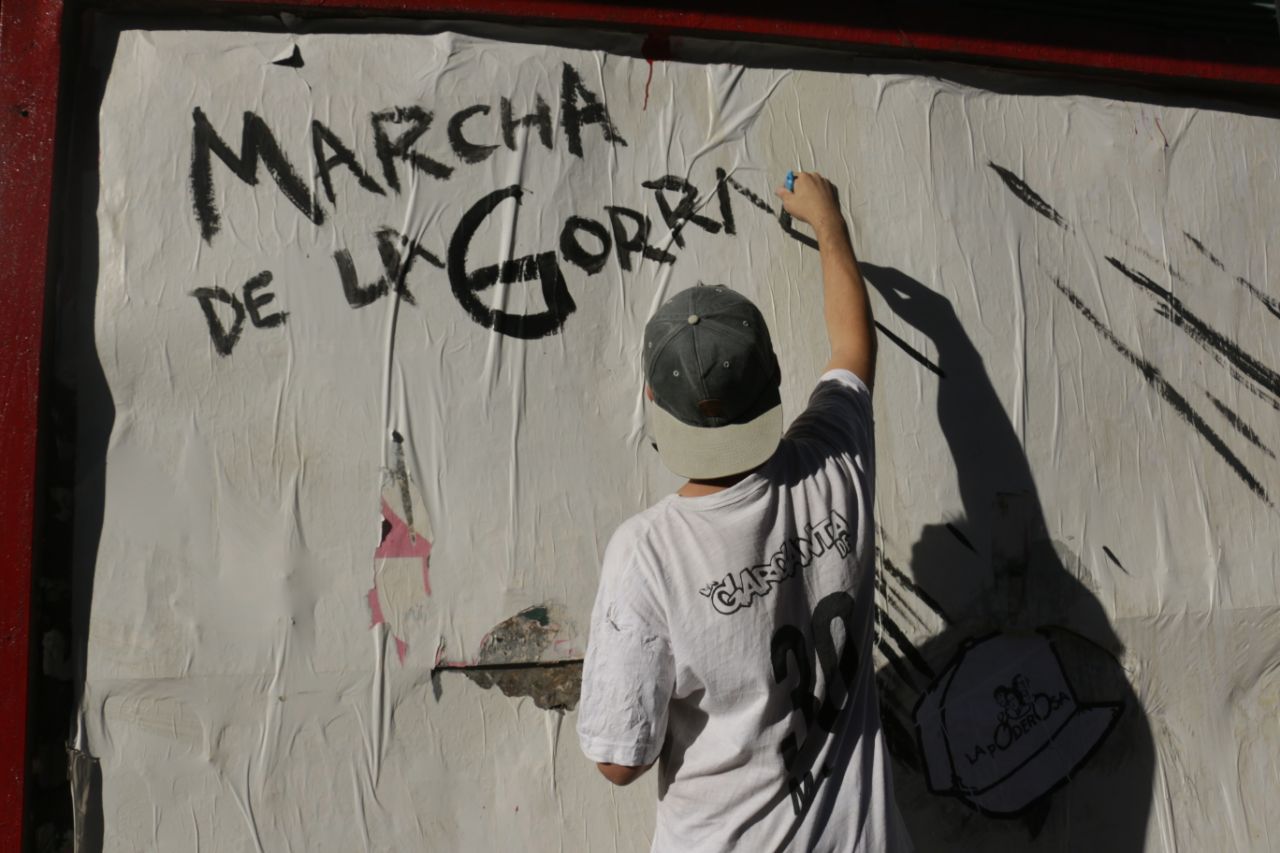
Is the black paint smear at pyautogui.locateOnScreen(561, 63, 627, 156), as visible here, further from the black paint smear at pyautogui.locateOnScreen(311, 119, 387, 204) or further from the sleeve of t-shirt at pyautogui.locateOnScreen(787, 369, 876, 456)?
the sleeve of t-shirt at pyautogui.locateOnScreen(787, 369, 876, 456)

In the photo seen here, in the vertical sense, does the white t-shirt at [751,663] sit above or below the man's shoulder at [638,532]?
below

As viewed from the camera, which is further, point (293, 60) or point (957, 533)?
point (957, 533)

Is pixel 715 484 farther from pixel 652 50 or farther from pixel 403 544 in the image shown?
pixel 652 50

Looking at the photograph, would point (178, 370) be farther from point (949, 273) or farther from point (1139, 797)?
point (1139, 797)

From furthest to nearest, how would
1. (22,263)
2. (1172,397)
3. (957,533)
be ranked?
(1172,397) → (957,533) → (22,263)

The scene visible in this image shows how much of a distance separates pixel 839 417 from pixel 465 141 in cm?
103

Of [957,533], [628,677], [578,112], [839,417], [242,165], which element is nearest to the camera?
[628,677]

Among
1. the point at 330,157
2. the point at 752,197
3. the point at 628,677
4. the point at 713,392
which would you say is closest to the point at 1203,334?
the point at 752,197

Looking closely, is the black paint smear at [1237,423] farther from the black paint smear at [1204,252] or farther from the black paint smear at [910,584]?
the black paint smear at [910,584]

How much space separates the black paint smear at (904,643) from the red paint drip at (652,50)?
128 centimetres

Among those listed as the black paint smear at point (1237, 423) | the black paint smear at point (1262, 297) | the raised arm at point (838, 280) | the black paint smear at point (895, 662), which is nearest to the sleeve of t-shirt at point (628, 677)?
the raised arm at point (838, 280)

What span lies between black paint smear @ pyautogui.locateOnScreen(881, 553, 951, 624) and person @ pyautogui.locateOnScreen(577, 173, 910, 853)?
67 centimetres

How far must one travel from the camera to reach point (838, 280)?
6.88 ft

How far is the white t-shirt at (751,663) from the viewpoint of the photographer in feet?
5.29
